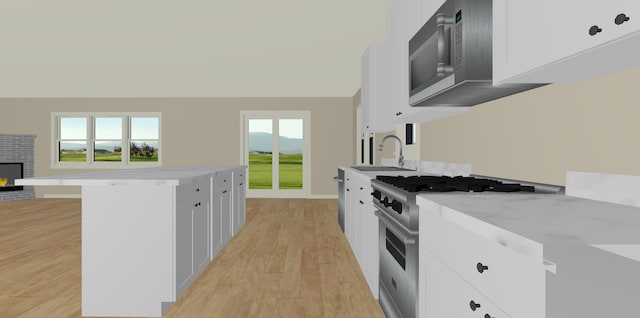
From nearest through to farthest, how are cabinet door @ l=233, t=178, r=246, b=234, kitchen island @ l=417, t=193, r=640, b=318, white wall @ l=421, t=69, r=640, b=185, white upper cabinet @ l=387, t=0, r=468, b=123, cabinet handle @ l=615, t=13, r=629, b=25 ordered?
kitchen island @ l=417, t=193, r=640, b=318 < cabinet handle @ l=615, t=13, r=629, b=25 < white wall @ l=421, t=69, r=640, b=185 < white upper cabinet @ l=387, t=0, r=468, b=123 < cabinet door @ l=233, t=178, r=246, b=234

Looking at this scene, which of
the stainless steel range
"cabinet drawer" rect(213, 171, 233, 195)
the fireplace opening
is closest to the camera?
the stainless steel range

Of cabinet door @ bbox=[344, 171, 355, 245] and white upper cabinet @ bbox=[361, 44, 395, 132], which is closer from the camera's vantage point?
cabinet door @ bbox=[344, 171, 355, 245]

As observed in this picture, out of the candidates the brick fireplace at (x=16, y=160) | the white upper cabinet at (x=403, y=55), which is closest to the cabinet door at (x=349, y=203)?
the white upper cabinet at (x=403, y=55)

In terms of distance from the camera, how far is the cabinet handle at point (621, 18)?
98 cm

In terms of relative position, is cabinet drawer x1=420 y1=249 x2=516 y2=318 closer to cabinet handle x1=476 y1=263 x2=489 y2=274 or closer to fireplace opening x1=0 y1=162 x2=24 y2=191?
cabinet handle x1=476 y1=263 x2=489 y2=274

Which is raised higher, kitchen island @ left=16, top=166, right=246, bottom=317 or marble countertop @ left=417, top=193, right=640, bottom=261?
marble countertop @ left=417, top=193, right=640, bottom=261

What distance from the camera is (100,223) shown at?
256cm

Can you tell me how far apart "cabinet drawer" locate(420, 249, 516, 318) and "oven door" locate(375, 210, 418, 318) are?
0.10m

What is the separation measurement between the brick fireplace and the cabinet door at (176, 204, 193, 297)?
7585 millimetres

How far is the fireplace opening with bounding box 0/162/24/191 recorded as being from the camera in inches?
324

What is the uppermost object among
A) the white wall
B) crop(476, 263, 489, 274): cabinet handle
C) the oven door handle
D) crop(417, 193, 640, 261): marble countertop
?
the white wall

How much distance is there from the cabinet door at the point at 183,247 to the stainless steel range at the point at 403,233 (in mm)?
Result: 1360

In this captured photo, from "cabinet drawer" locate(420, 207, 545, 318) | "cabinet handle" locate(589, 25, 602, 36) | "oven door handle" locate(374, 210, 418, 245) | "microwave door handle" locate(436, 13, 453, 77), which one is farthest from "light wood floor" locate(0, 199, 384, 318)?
"cabinet handle" locate(589, 25, 602, 36)

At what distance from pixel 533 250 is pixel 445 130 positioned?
2917 mm
